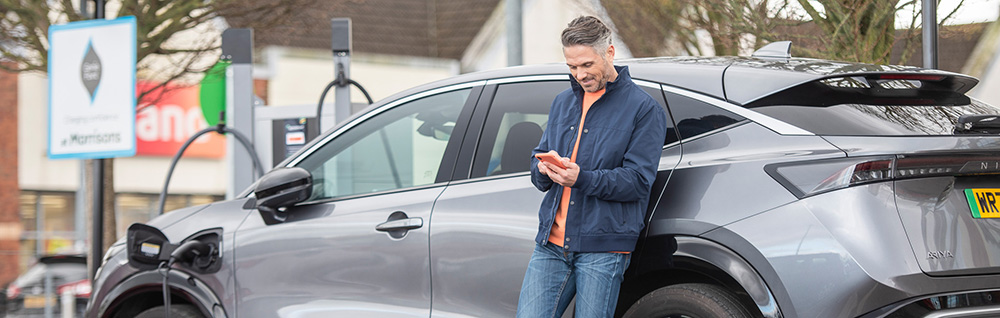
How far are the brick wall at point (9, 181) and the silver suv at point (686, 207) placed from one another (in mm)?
19613

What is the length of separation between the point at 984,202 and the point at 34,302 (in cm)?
1083

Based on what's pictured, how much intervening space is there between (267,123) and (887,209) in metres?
6.38

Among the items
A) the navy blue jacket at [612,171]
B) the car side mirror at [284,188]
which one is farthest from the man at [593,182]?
the car side mirror at [284,188]

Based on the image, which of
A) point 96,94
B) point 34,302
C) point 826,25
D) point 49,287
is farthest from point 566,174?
point 34,302

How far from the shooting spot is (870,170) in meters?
3.14

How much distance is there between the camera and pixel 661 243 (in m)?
3.48

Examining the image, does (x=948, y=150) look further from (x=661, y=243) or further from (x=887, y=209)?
(x=661, y=243)

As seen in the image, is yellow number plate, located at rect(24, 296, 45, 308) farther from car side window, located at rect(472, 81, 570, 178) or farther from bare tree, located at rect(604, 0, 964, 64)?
car side window, located at rect(472, 81, 570, 178)

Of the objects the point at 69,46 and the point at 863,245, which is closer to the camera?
the point at 863,245

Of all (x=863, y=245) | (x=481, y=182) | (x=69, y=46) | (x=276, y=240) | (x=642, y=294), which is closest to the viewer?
(x=863, y=245)

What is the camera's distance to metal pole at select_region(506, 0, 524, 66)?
10.2 metres

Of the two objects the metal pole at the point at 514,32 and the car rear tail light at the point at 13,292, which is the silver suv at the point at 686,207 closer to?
the metal pole at the point at 514,32

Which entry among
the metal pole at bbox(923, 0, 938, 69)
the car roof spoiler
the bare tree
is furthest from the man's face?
the bare tree

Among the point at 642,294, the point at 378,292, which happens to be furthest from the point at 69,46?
the point at 642,294
